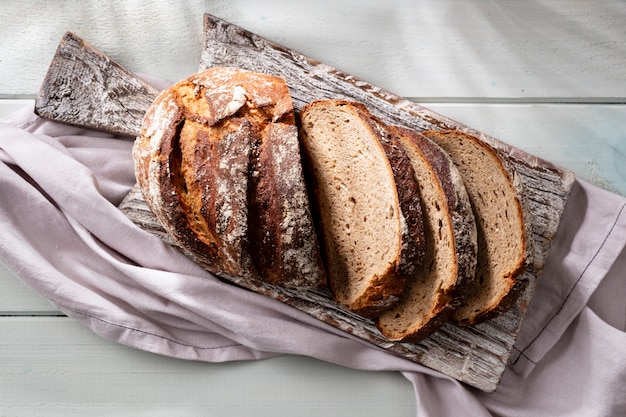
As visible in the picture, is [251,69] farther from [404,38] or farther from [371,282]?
[371,282]

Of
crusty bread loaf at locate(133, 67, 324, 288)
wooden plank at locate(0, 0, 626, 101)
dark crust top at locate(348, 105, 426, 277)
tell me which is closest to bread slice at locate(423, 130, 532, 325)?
dark crust top at locate(348, 105, 426, 277)

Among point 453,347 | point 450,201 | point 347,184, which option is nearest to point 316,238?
point 347,184

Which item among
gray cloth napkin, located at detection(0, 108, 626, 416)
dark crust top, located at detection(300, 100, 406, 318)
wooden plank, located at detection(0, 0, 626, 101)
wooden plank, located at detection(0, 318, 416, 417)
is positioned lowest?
wooden plank, located at detection(0, 318, 416, 417)

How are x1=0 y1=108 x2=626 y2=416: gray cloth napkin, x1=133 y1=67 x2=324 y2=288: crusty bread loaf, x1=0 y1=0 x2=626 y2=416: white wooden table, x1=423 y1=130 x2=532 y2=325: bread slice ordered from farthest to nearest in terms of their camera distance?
x1=0 y1=0 x2=626 y2=416: white wooden table → x1=0 y1=108 x2=626 y2=416: gray cloth napkin → x1=423 y1=130 x2=532 y2=325: bread slice → x1=133 y1=67 x2=324 y2=288: crusty bread loaf

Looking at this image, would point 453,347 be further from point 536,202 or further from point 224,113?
point 224,113

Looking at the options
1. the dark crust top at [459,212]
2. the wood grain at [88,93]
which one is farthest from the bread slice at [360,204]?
the wood grain at [88,93]

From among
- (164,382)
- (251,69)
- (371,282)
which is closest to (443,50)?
(251,69)

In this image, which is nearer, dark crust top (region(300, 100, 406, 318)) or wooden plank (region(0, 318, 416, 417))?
dark crust top (region(300, 100, 406, 318))

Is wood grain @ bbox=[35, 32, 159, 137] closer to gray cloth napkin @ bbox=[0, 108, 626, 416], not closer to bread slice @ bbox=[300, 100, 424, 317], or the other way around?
gray cloth napkin @ bbox=[0, 108, 626, 416]
